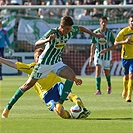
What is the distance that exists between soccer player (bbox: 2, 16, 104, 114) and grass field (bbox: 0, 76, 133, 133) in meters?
0.60

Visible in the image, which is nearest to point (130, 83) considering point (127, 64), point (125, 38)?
point (127, 64)

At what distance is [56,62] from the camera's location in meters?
11.6

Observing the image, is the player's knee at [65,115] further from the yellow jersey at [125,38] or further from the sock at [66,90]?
the yellow jersey at [125,38]

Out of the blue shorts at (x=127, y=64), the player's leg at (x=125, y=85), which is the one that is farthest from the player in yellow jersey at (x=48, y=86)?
the player's leg at (x=125, y=85)

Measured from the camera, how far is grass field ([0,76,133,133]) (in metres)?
9.73

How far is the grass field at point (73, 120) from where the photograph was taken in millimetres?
9727

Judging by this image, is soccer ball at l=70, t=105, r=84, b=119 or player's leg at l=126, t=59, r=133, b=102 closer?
soccer ball at l=70, t=105, r=84, b=119

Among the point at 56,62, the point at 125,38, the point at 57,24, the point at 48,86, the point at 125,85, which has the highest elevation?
the point at 56,62

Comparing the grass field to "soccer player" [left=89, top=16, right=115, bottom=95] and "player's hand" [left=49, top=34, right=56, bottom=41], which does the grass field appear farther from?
"player's hand" [left=49, top=34, right=56, bottom=41]

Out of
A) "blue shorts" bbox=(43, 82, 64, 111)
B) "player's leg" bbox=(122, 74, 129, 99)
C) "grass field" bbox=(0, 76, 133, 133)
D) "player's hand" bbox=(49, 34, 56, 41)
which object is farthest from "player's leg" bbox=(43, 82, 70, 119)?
"player's leg" bbox=(122, 74, 129, 99)

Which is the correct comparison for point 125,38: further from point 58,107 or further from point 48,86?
point 58,107

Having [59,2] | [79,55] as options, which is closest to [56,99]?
[79,55]

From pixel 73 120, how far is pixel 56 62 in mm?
1211

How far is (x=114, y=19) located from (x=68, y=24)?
14702 millimetres
